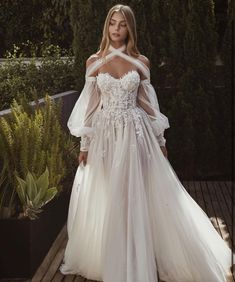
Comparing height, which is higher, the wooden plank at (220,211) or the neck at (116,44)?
the neck at (116,44)

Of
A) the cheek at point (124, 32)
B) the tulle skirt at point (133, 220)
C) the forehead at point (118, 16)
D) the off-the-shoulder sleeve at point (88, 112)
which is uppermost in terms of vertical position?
the forehead at point (118, 16)

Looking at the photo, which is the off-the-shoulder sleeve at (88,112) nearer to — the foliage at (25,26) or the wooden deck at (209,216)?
the wooden deck at (209,216)

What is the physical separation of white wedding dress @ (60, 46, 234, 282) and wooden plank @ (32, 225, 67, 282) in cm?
21

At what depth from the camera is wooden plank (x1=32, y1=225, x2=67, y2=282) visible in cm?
462

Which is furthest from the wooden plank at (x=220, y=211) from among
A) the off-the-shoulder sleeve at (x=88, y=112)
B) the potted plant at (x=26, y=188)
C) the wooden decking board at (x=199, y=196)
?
the off-the-shoulder sleeve at (x=88, y=112)

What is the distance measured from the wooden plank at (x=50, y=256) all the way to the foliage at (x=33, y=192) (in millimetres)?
476

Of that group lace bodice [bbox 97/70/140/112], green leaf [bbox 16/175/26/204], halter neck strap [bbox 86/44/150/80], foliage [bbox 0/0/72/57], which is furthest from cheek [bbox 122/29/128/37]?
foliage [bbox 0/0/72/57]

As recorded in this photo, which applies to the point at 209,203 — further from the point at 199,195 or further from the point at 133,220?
the point at 133,220

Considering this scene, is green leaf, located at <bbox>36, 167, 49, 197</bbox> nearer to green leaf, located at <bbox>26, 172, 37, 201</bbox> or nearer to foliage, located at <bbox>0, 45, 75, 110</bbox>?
green leaf, located at <bbox>26, 172, 37, 201</bbox>

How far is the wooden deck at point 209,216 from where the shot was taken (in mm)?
4633

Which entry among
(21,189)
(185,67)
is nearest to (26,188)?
(21,189)

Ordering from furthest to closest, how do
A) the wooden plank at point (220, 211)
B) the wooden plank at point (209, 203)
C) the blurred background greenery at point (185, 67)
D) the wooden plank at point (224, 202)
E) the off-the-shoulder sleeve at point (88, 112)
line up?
the blurred background greenery at point (185, 67) < the wooden plank at point (224, 202) < the wooden plank at point (209, 203) < the wooden plank at point (220, 211) < the off-the-shoulder sleeve at point (88, 112)

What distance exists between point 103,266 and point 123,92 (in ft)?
4.47

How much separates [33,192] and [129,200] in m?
0.86
